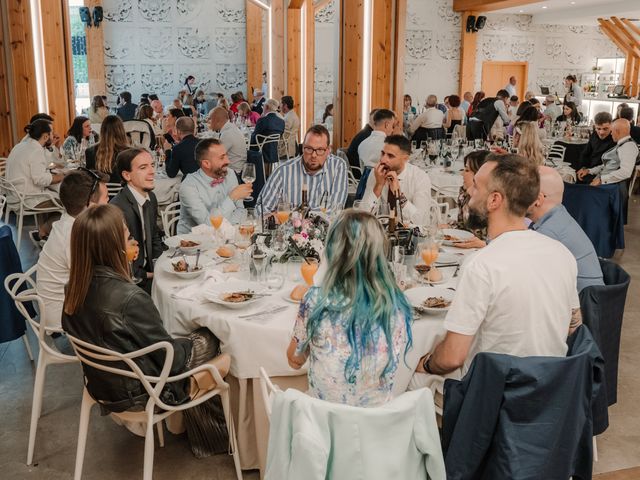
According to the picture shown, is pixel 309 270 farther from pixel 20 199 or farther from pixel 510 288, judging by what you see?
pixel 20 199

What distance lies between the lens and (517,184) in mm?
2273

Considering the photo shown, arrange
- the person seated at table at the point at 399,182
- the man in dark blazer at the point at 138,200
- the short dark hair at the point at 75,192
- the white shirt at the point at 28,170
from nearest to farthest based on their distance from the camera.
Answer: the short dark hair at the point at 75,192, the man in dark blazer at the point at 138,200, the person seated at table at the point at 399,182, the white shirt at the point at 28,170

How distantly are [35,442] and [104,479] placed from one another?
53cm

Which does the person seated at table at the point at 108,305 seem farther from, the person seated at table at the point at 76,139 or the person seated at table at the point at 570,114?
the person seated at table at the point at 570,114

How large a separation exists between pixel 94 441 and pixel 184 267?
96cm

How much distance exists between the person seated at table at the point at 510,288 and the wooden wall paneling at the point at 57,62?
28.5ft

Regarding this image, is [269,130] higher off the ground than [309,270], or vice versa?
[269,130]

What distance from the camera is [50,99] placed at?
31.3 feet

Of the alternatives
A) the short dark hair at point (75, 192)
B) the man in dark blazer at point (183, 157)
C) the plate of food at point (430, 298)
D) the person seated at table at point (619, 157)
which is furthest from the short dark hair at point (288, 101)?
the plate of food at point (430, 298)

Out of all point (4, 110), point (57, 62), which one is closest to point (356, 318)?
point (4, 110)

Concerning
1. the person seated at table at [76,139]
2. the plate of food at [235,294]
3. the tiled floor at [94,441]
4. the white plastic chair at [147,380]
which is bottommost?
the tiled floor at [94,441]

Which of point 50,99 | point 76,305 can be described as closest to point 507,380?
point 76,305

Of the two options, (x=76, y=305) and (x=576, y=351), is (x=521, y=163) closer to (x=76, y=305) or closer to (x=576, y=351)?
(x=576, y=351)

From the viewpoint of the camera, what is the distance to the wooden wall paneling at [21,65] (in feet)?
28.9
